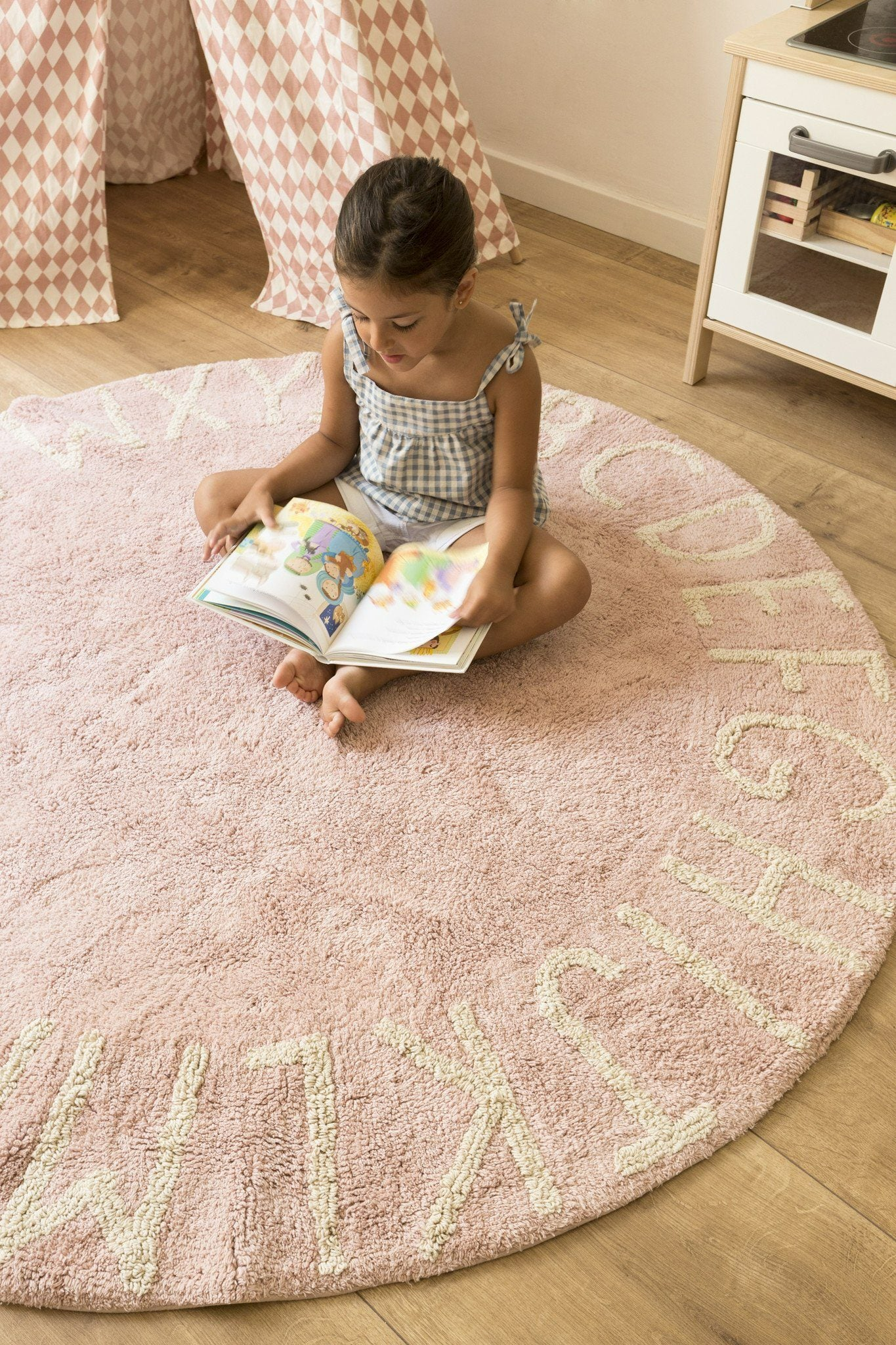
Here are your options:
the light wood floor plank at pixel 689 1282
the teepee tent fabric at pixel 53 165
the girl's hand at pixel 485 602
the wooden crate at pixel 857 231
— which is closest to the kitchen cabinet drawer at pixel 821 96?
the wooden crate at pixel 857 231

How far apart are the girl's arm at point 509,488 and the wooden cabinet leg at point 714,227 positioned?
450 millimetres

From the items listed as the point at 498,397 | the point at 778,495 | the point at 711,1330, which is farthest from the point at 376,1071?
the point at 778,495

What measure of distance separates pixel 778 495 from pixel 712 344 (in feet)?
1.34

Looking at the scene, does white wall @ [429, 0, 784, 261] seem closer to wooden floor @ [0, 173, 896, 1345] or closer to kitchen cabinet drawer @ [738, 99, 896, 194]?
kitchen cabinet drawer @ [738, 99, 896, 194]

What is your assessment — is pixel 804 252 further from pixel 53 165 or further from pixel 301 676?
pixel 53 165

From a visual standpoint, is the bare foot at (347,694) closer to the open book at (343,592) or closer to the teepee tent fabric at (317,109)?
the open book at (343,592)

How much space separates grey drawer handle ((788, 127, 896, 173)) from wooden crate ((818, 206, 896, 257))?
72 mm

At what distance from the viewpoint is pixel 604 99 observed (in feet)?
6.63

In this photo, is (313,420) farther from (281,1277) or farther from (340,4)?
(281,1277)

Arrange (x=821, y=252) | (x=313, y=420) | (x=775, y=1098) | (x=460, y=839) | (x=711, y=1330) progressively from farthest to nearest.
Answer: (x=313, y=420) < (x=821, y=252) < (x=460, y=839) < (x=775, y=1098) < (x=711, y=1330)

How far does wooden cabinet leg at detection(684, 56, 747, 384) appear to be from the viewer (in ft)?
4.73

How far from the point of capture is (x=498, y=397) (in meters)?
1.27

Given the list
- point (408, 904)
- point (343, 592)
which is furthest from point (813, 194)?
point (408, 904)

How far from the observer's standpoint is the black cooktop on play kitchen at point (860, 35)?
1354 millimetres
